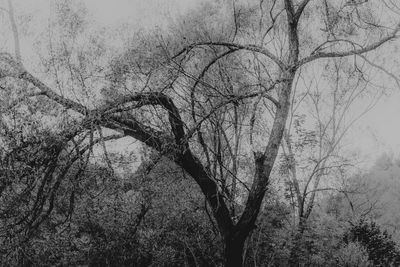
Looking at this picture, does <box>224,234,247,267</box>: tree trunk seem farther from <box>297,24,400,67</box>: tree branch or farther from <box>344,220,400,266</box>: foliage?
<box>344,220,400,266</box>: foliage

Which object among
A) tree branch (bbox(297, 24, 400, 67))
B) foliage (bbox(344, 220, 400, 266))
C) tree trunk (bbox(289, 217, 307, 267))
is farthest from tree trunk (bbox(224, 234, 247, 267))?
foliage (bbox(344, 220, 400, 266))

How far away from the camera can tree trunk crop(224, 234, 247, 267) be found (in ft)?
21.7

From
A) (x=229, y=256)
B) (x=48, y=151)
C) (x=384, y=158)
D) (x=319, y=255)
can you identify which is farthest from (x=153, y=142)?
(x=384, y=158)

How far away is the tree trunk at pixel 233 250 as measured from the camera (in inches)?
260

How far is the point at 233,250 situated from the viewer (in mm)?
6652

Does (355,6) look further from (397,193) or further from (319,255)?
(397,193)

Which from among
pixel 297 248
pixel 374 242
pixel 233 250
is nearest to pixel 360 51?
pixel 233 250

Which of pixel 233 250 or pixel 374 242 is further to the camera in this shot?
pixel 374 242

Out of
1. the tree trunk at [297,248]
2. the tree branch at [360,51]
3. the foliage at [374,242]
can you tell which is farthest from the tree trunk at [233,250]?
the foliage at [374,242]

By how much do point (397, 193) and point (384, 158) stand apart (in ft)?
52.4

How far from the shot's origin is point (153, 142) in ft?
22.5

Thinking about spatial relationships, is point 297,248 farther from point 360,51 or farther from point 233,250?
point 360,51

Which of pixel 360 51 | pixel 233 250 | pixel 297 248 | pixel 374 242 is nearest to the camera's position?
pixel 233 250

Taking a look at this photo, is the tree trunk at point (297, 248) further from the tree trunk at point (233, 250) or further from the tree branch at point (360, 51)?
the tree branch at point (360, 51)
